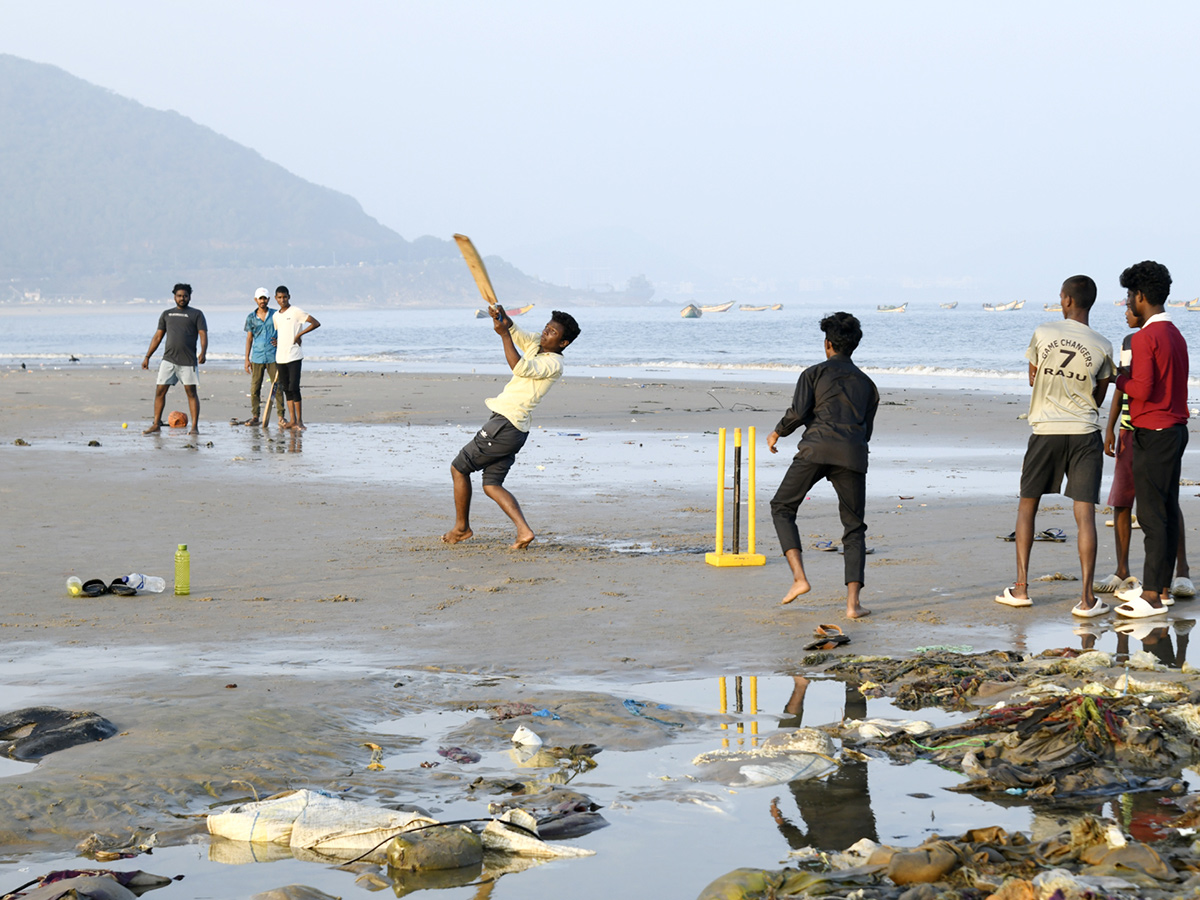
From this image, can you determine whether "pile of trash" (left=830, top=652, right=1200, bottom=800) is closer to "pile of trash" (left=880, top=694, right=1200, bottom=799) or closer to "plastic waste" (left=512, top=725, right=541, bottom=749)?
"pile of trash" (left=880, top=694, right=1200, bottom=799)

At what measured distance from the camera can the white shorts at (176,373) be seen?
1831 cm

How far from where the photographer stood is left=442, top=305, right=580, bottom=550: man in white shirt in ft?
32.8

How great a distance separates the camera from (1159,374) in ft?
26.2

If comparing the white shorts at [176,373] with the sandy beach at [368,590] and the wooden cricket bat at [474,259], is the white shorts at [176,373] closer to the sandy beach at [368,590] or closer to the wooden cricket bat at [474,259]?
the sandy beach at [368,590]

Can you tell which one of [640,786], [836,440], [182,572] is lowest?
[640,786]

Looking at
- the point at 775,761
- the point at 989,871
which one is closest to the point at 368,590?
the point at 775,761

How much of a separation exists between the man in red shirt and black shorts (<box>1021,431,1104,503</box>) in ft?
0.98

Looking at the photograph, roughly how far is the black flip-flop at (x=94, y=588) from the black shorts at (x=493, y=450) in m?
2.82

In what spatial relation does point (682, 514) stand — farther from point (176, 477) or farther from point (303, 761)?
point (303, 761)

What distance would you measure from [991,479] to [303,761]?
11317mm

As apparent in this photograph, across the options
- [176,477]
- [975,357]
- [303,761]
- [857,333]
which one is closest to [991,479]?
[857,333]

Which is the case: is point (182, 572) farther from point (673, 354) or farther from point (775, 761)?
point (673, 354)

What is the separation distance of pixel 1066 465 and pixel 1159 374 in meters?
0.77

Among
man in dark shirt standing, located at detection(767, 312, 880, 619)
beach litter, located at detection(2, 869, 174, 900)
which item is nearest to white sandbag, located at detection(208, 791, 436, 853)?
beach litter, located at detection(2, 869, 174, 900)
